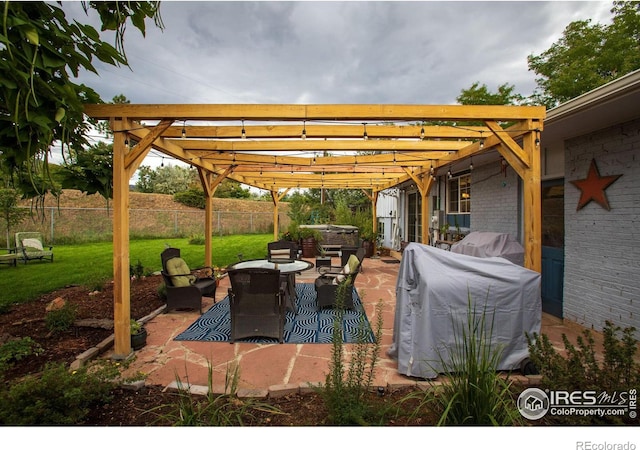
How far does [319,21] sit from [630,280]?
5037mm

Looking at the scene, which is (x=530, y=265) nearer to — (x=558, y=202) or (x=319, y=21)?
(x=558, y=202)

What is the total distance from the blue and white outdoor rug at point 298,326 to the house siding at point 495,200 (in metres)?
3.22

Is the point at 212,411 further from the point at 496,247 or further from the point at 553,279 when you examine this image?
the point at 553,279

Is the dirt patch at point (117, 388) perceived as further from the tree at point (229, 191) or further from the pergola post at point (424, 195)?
the tree at point (229, 191)

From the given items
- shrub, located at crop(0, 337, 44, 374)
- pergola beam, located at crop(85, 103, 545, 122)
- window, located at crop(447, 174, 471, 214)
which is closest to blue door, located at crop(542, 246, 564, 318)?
pergola beam, located at crop(85, 103, 545, 122)

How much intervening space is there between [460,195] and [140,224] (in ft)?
50.1

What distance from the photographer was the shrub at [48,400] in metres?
1.82

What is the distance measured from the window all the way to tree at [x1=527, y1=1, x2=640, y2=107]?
10726 mm

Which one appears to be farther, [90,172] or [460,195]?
[460,195]

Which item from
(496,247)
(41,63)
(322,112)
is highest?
(322,112)

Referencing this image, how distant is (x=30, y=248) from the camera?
28.2 ft

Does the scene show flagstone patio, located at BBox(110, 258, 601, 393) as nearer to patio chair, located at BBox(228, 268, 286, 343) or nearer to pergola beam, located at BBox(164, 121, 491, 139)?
patio chair, located at BBox(228, 268, 286, 343)

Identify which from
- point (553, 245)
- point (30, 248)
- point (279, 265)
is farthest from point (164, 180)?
point (553, 245)

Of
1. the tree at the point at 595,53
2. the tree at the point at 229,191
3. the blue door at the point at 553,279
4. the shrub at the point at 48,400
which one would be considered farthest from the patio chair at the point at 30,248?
the tree at the point at 595,53
